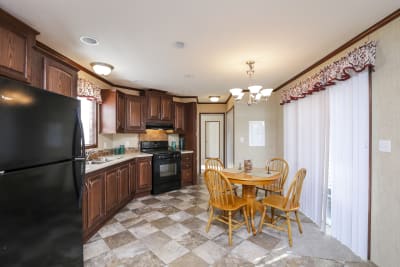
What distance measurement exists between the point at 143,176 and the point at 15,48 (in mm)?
2888

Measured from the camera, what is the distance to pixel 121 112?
386cm

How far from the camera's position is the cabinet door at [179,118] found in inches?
195

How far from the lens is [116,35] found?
6.68 feet

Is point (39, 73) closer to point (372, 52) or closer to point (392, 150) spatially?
point (372, 52)

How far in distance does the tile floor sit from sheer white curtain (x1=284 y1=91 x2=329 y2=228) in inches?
12.2

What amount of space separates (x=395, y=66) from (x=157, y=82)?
3.50 m

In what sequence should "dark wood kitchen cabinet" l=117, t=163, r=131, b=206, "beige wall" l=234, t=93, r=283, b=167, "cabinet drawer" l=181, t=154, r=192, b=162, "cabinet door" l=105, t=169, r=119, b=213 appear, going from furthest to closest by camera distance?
"cabinet drawer" l=181, t=154, r=192, b=162, "beige wall" l=234, t=93, r=283, b=167, "dark wood kitchen cabinet" l=117, t=163, r=131, b=206, "cabinet door" l=105, t=169, r=119, b=213

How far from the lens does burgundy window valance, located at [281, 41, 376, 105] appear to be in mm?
1859

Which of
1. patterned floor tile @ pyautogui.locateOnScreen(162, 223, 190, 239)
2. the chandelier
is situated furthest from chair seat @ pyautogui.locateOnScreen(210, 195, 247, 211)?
the chandelier

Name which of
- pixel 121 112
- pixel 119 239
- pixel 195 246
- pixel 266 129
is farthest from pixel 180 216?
pixel 266 129

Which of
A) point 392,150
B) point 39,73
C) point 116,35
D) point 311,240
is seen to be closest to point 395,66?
point 392,150

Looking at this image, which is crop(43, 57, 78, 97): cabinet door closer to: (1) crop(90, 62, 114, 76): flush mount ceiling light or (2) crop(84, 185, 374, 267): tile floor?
(1) crop(90, 62, 114, 76): flush mount ceiling light

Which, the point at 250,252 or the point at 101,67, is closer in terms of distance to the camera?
the point at 250,252

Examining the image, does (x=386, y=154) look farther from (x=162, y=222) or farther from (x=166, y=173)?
(x=166, y=173)
